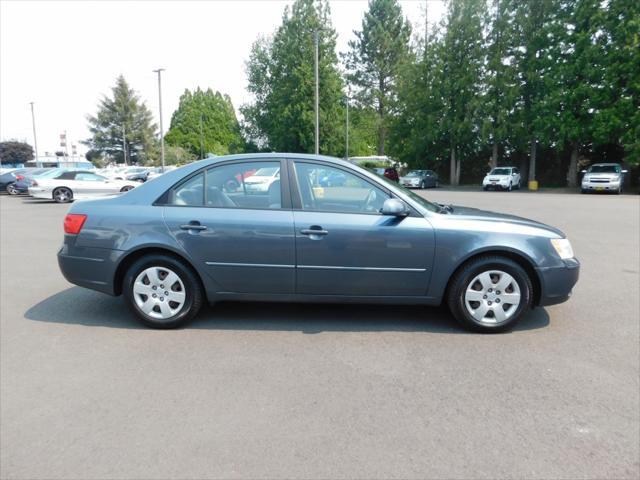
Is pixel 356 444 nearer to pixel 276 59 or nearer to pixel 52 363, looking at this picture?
pixel 52 363

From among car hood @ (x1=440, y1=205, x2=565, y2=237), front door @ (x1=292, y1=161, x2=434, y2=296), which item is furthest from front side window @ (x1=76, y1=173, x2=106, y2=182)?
car hood @ (x1=440, y1=205, x2=565, y2=237)

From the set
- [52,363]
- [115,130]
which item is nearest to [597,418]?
[52,363]

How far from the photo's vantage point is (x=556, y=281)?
4418 mm

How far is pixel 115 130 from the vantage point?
7881 cm

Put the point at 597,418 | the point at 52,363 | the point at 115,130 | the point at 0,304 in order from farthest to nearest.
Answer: the point at 115,130, the point at 0,304, the point at 52,363, the point at 597,418

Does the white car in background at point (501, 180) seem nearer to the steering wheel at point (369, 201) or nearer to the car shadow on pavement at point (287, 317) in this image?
the car shadow on pavement at point (287, 317)

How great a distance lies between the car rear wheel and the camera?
20.2 m

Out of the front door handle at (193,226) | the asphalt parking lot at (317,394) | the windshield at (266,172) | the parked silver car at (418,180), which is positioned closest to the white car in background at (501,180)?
the parked silver car at (418,180)

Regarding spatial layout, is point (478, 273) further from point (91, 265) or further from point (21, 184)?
point (21, 184)

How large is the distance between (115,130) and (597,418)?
85.9m

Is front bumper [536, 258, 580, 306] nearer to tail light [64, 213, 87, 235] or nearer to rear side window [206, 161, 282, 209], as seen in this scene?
rear side window [206, 161, 282, 209]

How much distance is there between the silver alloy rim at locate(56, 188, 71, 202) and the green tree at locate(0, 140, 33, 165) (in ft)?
233

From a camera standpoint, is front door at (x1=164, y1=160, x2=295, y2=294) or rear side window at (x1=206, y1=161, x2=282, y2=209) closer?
front door at (x1=164, y1=160, x2=295, y2=294)

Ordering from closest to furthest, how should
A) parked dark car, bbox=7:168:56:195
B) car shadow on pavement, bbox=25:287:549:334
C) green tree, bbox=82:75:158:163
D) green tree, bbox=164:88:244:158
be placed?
car shadow on pavement, bbox=25:287:549:334, parked dark car, bbox=7:168:56:195, green tree, bbox=82:75:158:163, green tree, bbox=164:88:244:158
